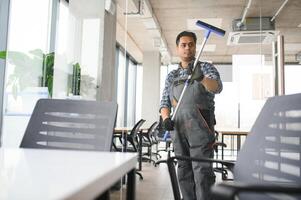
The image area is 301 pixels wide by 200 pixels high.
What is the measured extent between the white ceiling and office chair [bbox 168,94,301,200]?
3.93 metres

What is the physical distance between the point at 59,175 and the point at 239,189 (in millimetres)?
324

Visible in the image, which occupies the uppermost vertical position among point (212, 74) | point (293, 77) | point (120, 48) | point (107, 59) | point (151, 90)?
point (120, 48)

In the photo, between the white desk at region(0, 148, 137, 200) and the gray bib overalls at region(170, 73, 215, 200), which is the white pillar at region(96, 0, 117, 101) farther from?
the white desk at region(0, 148, 137, 200)

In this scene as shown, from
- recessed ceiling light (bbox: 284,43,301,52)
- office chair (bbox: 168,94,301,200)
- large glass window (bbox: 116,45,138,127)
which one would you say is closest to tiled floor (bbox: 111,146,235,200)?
office chair (bbox: 168,94,301,200)

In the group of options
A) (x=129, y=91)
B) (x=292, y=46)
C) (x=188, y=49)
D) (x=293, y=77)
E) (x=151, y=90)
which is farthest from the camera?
(x=129, y=91)

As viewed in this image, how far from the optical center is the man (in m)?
1.92

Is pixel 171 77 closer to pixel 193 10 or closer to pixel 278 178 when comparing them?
pixel 278 178

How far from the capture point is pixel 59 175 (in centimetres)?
57

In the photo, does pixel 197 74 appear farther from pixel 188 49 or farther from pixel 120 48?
pixel 120 48

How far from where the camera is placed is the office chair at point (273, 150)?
977 mm

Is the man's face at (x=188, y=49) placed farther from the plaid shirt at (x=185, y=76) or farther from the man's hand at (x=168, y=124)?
the man's hand at (x=168, y=124)

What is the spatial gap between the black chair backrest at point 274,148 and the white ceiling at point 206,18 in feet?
12.9

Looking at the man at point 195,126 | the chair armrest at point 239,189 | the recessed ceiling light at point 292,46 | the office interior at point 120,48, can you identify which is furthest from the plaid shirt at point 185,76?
the recessed ceiling light at point 292,46

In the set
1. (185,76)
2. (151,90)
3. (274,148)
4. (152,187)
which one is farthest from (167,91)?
(151,90)
